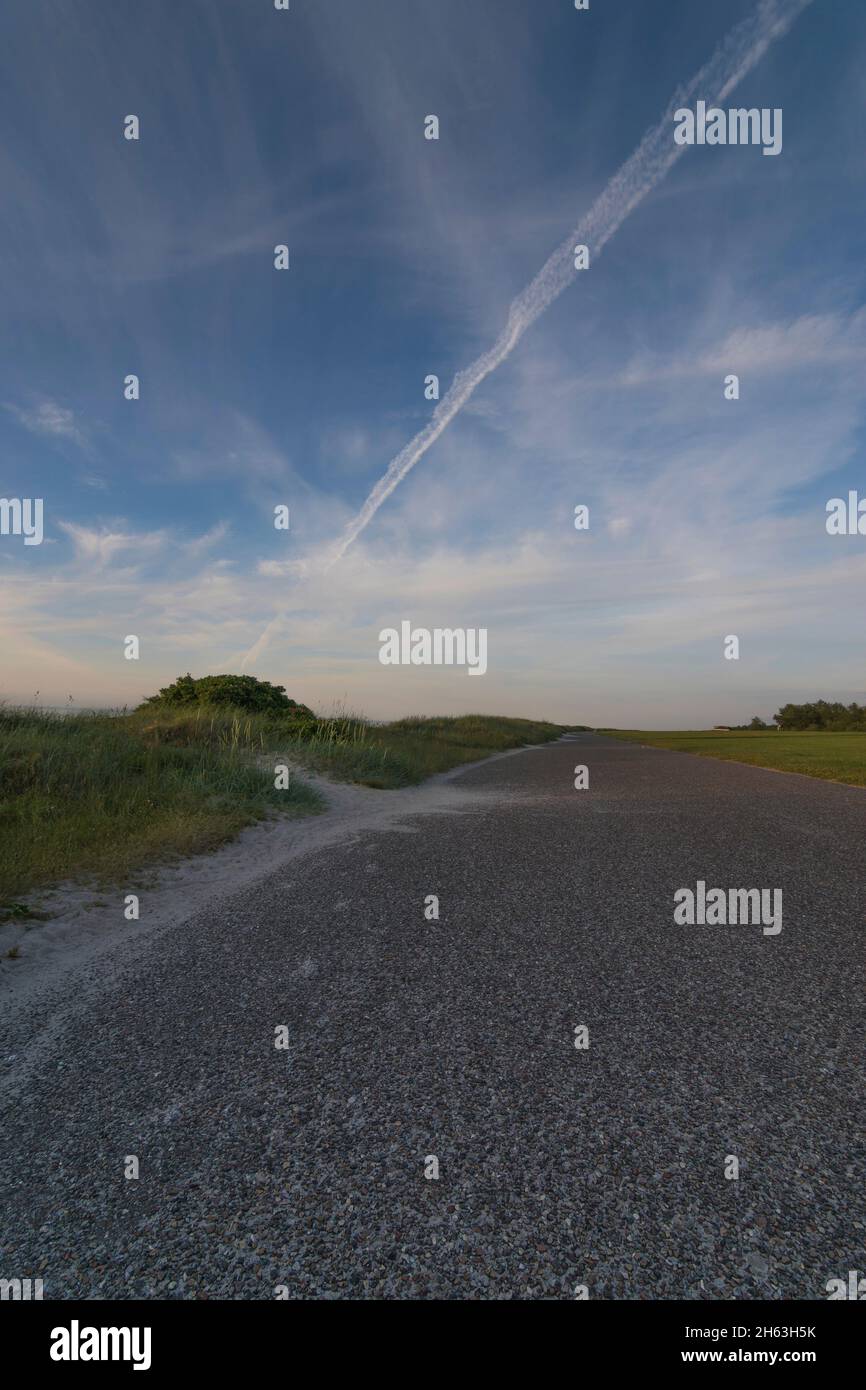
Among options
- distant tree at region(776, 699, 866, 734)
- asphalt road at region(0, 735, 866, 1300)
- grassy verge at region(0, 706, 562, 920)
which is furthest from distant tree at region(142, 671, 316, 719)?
distant tree at region(776, 699, 866, 734)

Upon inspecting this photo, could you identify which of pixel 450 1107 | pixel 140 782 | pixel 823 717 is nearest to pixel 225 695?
pixel 140 782

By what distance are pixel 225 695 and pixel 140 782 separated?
14.0m

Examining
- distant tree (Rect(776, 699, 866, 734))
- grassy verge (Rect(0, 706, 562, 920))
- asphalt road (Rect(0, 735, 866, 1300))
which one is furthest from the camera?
distant tree (Rect(776, 699, 866, 734))

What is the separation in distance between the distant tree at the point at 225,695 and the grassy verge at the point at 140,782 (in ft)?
10.8

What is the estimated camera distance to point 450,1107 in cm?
317

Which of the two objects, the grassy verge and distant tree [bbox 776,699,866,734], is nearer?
the grassy verge

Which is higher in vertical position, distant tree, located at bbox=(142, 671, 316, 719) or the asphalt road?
distant tree, located at bbox=(142, 671, 316, 719)

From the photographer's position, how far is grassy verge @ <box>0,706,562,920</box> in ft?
27.0

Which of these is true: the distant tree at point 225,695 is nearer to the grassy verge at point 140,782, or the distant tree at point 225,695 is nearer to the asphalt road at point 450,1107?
the grassy verge at point 140,782

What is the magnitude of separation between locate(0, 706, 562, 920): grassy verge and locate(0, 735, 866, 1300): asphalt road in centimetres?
285

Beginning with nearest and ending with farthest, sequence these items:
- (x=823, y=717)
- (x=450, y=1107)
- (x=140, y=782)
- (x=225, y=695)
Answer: (x=450, y=1107) < (x=140, y=782) < (x=225, y=695) < (x=823, y=717)

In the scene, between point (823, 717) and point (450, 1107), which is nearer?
point (450, 1107)

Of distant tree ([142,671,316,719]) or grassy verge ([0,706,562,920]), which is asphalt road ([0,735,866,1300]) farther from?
distant tree ([142,671,316,719])

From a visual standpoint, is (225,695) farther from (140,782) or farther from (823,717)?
(823,717)
